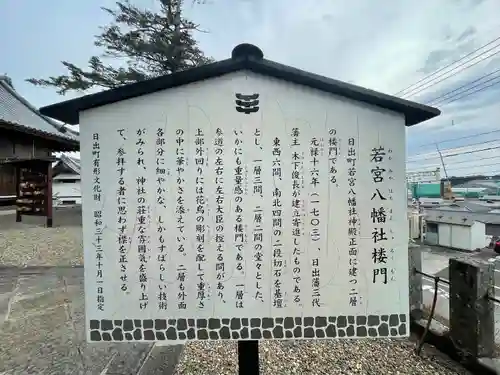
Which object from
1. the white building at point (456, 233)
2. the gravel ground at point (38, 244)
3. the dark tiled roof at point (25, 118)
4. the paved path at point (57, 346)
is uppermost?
the dark tiled roof at point (25, 118)

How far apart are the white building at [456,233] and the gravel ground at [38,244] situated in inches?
820

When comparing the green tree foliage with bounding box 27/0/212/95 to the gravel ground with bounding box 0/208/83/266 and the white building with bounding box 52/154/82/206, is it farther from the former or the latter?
the white building with bounding box 52/154/82/206

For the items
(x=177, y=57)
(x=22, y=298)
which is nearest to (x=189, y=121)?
(x=22, y=298)

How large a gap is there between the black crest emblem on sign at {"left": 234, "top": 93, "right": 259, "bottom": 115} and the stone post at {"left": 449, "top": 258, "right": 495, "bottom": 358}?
2597 mm

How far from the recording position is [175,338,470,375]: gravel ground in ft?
9.66

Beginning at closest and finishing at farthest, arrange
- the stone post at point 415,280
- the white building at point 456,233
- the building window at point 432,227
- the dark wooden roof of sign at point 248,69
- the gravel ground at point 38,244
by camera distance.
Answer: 1. the dark wooden roof of sign at point 248,69
2. the stone post at point 415,280
3. the gravel ground at point 38,244
4. the white building at point 456,233
5. the building window at point 432,227

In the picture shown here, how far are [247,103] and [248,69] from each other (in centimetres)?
21

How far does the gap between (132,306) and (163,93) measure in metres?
1.30

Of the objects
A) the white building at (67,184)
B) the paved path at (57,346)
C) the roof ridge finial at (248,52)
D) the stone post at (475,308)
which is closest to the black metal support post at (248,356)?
the paved path at (57,346)

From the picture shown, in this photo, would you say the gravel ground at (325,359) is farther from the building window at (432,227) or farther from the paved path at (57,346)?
the building window at (432,227)

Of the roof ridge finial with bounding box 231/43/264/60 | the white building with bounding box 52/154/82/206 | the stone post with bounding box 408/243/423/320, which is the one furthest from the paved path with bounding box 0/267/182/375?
the white building with bounding box 52/154/82/206

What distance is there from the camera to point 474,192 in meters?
38.1

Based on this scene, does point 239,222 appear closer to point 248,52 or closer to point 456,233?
point 248,52

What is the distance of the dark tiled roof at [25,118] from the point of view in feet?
30.0
